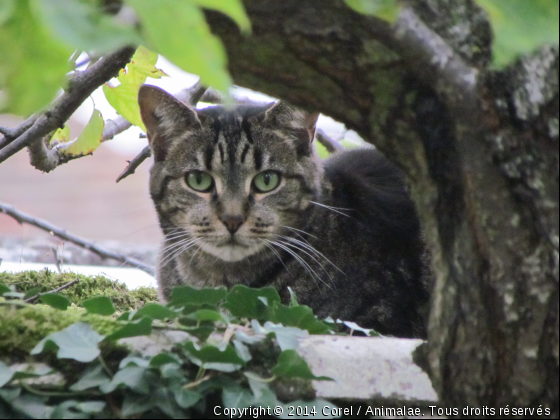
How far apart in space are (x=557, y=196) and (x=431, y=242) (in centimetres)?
18

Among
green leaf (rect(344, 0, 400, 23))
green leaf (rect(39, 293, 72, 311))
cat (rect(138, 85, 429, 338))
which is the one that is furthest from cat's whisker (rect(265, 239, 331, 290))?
green leaf (rect(344, 0, 400, 23))

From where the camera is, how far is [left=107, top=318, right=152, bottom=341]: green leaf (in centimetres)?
87

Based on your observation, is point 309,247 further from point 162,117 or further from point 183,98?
point 183,98

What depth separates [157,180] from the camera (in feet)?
6.28

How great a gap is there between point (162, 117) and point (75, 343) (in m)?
1.11

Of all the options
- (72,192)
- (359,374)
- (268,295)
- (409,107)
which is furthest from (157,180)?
(72,192)

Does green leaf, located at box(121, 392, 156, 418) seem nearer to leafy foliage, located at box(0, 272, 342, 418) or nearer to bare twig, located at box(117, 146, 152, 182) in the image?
leafy foliage, located at box(0, 272, 342, 418)

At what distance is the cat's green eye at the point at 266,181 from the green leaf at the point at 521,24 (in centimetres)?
135

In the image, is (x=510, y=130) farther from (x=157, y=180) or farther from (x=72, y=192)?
(x=72, y=192)

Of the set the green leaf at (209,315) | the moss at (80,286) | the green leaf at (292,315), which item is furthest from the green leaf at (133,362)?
the moss at (80,286)

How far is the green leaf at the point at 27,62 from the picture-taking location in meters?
0.48

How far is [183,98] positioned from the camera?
2133mm

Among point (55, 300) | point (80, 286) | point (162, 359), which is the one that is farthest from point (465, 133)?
point (80, 286)

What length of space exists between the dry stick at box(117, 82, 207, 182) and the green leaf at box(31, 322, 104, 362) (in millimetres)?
1020
